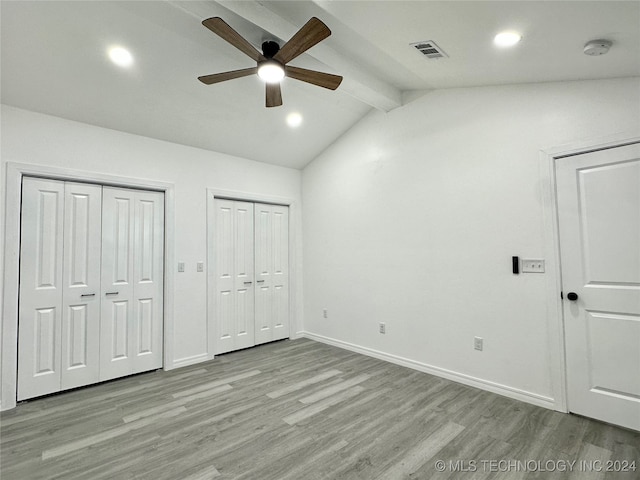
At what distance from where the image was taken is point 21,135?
116 inches

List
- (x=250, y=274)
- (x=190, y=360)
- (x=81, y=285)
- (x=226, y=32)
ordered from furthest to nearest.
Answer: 1. (x=250, y=274)
2. (x=190, y=360)
3. (x=81, y=285)
4. (x=226, y=32)

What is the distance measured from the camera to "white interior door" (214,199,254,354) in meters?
4.27

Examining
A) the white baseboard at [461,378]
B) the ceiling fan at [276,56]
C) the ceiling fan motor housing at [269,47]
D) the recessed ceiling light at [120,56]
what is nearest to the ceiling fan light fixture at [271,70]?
the ceiling fan at [276,56]

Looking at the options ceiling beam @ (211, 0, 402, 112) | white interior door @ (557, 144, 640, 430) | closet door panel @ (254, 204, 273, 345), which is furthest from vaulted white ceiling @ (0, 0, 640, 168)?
closet door panel @ (254, 204, 273, 345)

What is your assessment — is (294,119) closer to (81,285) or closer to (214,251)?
(214,251)

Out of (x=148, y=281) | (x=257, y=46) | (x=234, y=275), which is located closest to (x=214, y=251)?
(x=234, y=275)

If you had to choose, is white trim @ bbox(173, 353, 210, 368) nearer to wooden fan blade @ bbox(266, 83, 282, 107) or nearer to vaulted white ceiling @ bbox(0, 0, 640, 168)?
vaulted white ceiling @ bbox(0, 0, 640, 168)

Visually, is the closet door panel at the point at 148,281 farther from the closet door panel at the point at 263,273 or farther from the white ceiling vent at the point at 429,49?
the white ceiling vent at the point at 429,49

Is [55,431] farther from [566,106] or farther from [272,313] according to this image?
[566,106]

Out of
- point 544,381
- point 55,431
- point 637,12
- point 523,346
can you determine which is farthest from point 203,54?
point 544,381

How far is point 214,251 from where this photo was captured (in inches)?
164

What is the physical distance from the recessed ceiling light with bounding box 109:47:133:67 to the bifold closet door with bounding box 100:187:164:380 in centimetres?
132

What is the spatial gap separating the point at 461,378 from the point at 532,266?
1.29 meters

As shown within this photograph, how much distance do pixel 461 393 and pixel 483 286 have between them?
1.01 m
